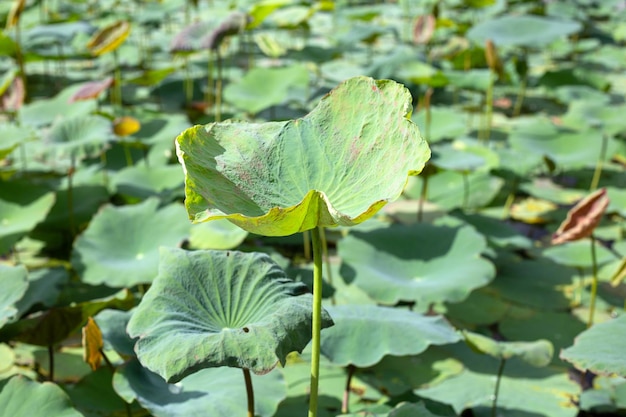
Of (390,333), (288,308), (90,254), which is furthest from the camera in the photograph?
(90,254)

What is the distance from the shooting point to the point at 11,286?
5.19 ft

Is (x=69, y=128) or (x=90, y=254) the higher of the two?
(x=69, y=128)

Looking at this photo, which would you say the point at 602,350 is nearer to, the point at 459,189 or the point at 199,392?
the point at 199,392

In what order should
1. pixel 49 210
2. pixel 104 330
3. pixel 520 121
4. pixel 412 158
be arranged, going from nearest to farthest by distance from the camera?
pixel 412 158 < pixel 104 330 < pixel 49 210 < pixel 520 121

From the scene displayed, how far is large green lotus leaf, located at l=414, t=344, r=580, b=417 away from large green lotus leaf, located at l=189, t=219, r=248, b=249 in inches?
25.7

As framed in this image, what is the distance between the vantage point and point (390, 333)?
1.59 meters

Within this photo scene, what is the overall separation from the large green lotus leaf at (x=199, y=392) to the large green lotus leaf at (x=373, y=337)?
0.15 m

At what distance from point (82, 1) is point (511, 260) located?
14.4 ft

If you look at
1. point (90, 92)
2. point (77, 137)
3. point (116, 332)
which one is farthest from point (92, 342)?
point (90, 92)

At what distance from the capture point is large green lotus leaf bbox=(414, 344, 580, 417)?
1737mm

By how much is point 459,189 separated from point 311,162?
73.7 inches

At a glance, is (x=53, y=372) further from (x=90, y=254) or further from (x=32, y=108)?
(x=32, y=108)

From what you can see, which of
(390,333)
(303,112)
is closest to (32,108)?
(303,112)

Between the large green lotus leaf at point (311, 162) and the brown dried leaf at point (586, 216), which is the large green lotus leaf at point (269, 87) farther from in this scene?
the large green lotus leaf at point (311, 162)
